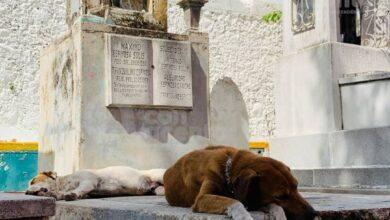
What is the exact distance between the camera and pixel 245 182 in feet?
10.1

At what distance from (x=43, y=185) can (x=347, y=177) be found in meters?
2.96

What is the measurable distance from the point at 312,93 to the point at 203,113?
1.37m

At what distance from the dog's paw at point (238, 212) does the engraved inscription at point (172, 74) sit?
342cm

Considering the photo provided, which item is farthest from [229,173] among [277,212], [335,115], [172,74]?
[335,115]

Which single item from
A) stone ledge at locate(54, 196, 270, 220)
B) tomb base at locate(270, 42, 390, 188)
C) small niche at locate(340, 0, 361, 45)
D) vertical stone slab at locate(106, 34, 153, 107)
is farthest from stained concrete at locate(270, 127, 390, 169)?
stone ledge at locate(54, 196, 270, 220)

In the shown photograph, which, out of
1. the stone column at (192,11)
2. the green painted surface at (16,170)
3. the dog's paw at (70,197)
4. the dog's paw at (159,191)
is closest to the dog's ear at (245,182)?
the dog's paw at (70,197)

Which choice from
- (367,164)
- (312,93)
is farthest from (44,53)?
(367,164)

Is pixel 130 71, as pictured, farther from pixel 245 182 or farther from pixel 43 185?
pixel 245 182

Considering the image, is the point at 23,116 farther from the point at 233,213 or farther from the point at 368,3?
the point at 233,213

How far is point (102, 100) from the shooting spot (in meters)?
6.00

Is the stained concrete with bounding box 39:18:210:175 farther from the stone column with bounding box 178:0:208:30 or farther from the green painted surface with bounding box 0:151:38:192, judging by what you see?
the green painted surface with bounding box 0:151:38:192

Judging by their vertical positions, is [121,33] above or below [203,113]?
above

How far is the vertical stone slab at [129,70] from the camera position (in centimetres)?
601

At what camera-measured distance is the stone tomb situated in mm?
6039
